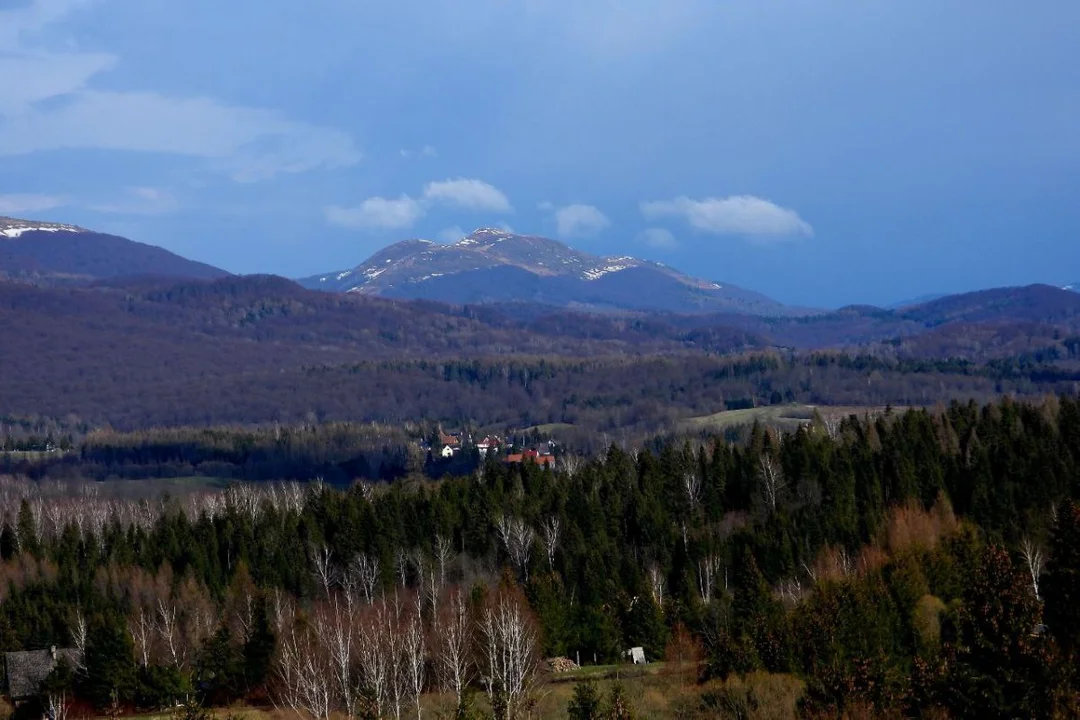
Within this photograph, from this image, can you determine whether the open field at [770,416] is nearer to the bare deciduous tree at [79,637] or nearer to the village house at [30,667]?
the bare deciduous tree at [79,637]

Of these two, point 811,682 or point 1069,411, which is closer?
point 811,682

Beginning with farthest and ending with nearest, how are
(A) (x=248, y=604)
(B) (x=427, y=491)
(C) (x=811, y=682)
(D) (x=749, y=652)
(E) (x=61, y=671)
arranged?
1. (B) (x=427, y=491)
2. (A) (x=248, y=604)
3. (E) (x=61, y=671)
4. (D) (x=749, y=652)
5. (C) (x=811, y=682)

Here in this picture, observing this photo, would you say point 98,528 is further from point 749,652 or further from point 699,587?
point 749,652

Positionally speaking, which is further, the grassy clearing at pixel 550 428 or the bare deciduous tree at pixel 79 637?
the grassy clearing at pixel 550 428

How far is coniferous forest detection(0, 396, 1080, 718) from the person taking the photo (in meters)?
29.1

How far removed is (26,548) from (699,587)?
41.6m

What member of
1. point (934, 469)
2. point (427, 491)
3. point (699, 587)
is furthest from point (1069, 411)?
point (427, 491)

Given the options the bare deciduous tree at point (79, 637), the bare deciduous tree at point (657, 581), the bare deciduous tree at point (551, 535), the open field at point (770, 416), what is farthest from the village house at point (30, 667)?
the open field at point (770, 416)

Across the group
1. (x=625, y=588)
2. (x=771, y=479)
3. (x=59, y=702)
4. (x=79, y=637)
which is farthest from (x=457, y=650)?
(x=771, y=479)

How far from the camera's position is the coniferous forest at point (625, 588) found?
95.4 ft

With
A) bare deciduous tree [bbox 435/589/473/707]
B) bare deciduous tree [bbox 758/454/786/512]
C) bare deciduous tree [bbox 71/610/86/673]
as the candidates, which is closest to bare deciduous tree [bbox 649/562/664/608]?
bare deciduous tree [bbox 758/454/786/512]

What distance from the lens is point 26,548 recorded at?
76562 mm

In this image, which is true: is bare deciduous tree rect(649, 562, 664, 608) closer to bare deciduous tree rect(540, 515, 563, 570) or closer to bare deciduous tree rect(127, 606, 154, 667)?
bare deciduous tree rect(540, 515, 563, 570)

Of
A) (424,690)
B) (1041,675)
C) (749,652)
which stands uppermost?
(1041,675)
